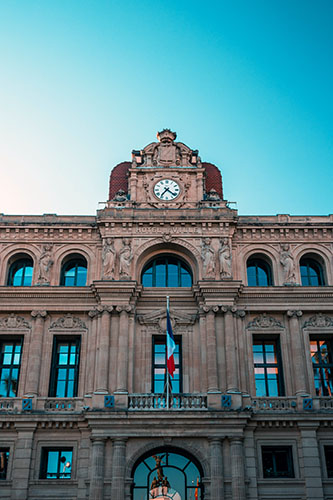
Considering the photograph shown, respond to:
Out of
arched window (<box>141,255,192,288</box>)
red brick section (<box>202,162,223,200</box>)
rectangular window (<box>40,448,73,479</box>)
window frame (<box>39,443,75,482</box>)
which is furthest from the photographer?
red brick section (<box>202,162,223,200</box>)

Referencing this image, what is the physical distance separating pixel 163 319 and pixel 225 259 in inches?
207

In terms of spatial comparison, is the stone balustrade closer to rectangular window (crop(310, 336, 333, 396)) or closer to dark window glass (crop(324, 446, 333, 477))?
rectangular window (crop(310, 336, 333, 396))

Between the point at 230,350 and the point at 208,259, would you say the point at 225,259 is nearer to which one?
the point at 208,259

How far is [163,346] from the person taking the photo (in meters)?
33.6

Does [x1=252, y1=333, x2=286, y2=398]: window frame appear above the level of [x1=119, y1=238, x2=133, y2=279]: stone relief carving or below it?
below

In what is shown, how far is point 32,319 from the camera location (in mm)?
33469

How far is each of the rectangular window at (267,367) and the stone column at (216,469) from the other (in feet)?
14.3

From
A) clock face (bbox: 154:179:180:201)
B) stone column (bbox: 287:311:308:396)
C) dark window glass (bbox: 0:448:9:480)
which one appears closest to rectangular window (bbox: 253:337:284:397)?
stone column (bbox: 287:311:308:396)

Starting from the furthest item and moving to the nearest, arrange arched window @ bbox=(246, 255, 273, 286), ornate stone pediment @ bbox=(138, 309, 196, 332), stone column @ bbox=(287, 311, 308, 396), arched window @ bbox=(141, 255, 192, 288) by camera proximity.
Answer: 1. arched window @ bbox=(246, 255, 273, 286)
2. arched window @ bbox=(141, 255, 192, 288)
3. ornate stone pediment @ bbox=(138, 309, 196, 332)
4. stone column @ bbox=(287, 311, 308, 396)

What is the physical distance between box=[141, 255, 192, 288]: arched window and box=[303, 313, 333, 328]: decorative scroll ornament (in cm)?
756

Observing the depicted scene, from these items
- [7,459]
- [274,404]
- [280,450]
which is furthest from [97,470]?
[274,404]

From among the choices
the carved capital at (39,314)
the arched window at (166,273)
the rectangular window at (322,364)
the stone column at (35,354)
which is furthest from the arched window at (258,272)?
the stone column at (35,354)

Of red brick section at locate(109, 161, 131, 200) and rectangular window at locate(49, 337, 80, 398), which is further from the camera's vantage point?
red brick section at locate(109, 161, 131, 200)

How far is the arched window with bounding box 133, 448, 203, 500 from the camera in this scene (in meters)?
29.6
